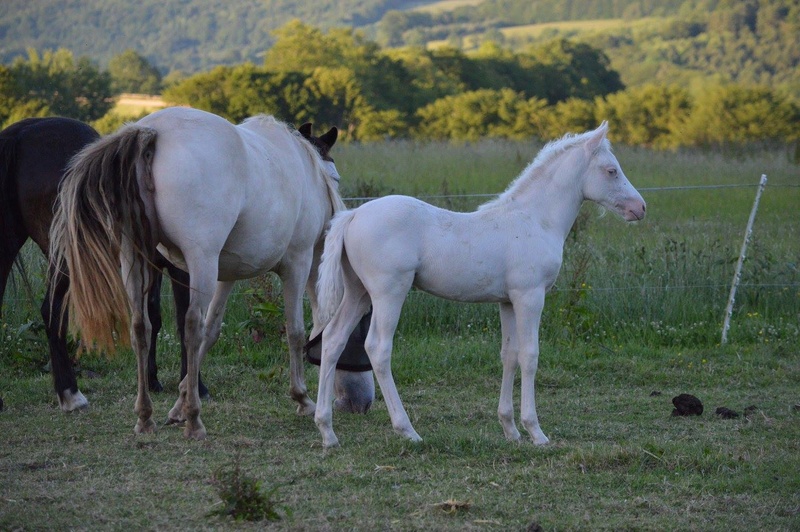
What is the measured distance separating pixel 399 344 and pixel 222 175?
3.19 metres

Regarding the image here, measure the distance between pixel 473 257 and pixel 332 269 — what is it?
0.73m

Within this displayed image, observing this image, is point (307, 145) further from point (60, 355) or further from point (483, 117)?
point (483, 117)

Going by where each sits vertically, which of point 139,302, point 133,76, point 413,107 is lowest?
point 133,76

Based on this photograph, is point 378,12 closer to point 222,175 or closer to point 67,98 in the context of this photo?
point 67,98

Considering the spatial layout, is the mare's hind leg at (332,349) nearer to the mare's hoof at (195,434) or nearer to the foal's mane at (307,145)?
the mare's hoof at (195,434)

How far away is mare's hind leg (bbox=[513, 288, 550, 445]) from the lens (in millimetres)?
4930

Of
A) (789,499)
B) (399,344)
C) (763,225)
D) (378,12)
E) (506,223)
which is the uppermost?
(506,223)

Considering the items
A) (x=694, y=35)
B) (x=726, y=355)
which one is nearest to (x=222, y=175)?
(x=726, y=355)

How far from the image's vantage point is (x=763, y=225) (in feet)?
43.4

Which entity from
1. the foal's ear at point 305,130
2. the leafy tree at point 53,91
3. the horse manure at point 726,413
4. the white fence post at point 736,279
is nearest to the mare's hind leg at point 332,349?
the foal's ear at point 305,130

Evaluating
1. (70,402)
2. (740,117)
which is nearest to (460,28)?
(740,117)

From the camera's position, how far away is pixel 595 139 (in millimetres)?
5168

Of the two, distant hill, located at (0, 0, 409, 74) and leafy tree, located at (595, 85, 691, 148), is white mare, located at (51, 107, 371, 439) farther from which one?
distant hill, located at (0, 0, 409, 74)

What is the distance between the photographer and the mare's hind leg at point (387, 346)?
482 centimetres
